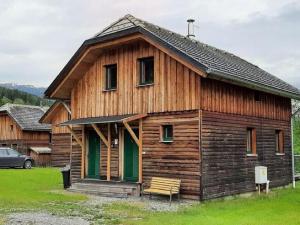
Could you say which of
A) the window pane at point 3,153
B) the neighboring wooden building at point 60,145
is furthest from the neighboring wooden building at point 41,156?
the window pane at point 3,153

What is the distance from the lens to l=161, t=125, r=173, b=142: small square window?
698 inches

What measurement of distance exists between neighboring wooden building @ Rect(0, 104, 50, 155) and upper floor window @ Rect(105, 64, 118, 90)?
77.8 ft

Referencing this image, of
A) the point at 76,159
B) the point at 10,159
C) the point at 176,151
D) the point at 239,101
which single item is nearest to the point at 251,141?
the point at 239,101

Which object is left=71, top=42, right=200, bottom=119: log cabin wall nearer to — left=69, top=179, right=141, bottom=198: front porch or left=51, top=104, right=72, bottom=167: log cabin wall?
left=69, top=179, right=141, bottom=198: front porch

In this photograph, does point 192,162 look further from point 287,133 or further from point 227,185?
point 287,133

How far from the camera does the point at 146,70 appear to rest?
62.5 ft

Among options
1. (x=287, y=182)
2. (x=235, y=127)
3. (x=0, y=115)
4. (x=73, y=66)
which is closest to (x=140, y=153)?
(x=235, y=127)

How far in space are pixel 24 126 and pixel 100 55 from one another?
23998 millimetres

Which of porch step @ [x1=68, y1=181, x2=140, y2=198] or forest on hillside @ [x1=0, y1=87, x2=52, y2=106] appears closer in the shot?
porch step @ [x1=68, y1=181, x2=140, y2=198]

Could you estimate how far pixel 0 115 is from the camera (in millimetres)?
46156

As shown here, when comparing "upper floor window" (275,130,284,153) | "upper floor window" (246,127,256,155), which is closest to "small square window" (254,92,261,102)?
"upper floor window" (246,127,256,155)

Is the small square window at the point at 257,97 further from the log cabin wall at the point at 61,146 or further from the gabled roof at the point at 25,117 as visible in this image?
the gabled roof at the point at 25,117

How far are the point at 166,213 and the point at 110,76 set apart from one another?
26.9 feet

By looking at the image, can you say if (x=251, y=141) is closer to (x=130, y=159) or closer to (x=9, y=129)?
(x=130, y=159)
